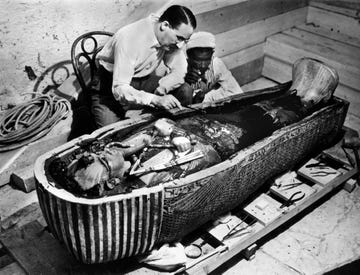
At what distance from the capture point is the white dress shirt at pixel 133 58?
12.7ft

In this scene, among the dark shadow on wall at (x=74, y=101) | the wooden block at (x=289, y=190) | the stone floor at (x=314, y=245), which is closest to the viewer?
the stone floor at (x=314, y=245)

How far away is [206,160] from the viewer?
126 inches

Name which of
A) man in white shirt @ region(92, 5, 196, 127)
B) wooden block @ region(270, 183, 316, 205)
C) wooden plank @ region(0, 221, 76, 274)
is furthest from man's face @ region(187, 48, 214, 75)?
wooden plank @ region(0, 221, 76, 274)

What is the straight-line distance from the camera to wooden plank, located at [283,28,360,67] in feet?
18.1

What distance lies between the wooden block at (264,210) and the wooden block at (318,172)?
1.39 feet

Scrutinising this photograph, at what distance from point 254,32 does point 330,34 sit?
106cm

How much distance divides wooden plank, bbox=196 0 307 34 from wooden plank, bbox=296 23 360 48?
32 centimetres

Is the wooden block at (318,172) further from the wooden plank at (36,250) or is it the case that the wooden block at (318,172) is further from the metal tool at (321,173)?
the wooden plank at (36,250)

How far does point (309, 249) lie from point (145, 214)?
4.77ft

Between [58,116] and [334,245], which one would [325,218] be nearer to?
[334,245]

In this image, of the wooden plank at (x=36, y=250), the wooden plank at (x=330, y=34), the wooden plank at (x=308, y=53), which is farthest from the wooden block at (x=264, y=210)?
the wooden plank at (x=330, y=34)

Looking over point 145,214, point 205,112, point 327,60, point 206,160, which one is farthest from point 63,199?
point 327,60

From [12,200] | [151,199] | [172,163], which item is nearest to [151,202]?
[151,199]

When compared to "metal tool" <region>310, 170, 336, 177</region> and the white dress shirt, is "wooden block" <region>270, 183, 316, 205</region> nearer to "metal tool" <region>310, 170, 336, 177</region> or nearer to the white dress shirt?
"metal tool" <region>310, 170, 336, 177</region>
